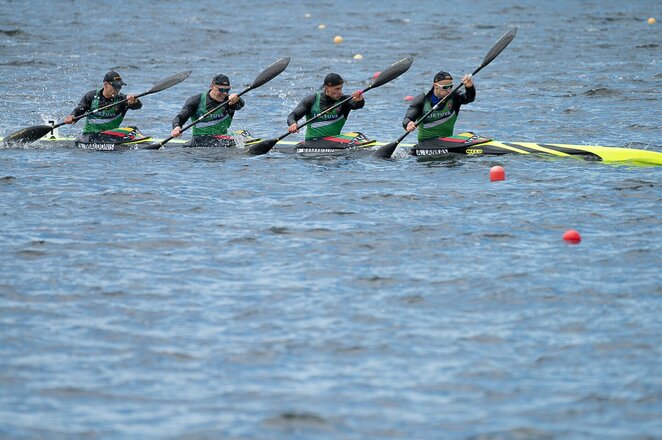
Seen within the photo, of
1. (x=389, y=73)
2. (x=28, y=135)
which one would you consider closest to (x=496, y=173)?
(x=389, y=73)

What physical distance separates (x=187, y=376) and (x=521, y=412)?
3.10m

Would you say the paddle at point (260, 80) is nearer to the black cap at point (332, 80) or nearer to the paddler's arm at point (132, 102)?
the paddler's arm at point (132, 102)

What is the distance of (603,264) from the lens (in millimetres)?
13094

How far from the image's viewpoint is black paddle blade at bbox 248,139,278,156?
20.0 meters

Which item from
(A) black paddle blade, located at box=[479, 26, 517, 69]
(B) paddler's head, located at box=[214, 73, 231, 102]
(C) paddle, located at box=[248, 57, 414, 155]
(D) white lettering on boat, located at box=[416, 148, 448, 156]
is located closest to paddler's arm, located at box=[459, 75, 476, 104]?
(A) black paddle blade, located at box=[479, 26, 517, 69]

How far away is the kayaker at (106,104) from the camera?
826 inches

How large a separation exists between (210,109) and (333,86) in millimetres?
2477

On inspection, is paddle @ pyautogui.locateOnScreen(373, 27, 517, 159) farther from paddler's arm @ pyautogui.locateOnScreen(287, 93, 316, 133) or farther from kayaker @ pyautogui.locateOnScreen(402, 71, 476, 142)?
paddler's arm @ pyautogui.locateOnScreen(287, 93, 316, 133)

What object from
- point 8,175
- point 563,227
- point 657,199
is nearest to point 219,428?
point 563,227

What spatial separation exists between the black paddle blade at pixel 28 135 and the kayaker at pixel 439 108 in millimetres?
7350

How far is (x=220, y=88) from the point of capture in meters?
20.3

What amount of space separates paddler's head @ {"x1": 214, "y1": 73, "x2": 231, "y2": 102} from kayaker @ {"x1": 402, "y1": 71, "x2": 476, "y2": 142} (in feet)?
11.7

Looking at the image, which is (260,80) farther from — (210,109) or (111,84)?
(111,84)

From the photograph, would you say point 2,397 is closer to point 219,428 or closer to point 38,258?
point 219,428
